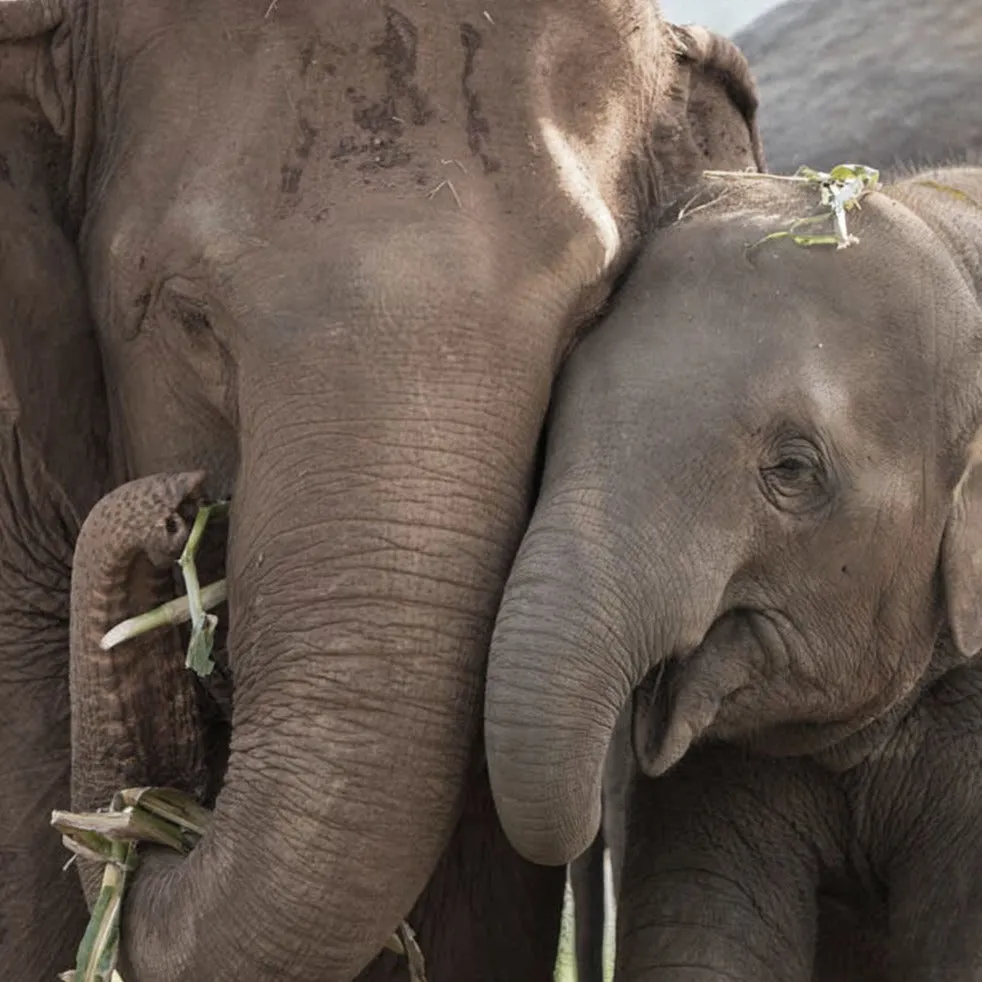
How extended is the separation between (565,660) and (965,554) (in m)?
0.60

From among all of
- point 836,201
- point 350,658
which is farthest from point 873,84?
point 350,658

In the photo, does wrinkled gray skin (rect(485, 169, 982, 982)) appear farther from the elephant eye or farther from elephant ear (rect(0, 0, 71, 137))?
elephant ear (rect(0, 0, 71, 137))

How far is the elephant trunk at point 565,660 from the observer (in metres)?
2.62

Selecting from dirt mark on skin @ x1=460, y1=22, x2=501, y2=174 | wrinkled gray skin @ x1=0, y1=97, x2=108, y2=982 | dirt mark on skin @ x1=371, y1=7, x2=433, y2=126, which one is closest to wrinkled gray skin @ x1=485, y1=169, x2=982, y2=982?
dirt mark on skin @ x1=460, y1=22, x2=501, y2=174

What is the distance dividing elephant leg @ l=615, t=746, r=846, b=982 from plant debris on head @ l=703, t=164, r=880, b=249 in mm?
723

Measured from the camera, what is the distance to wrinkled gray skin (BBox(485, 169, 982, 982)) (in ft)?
8.77

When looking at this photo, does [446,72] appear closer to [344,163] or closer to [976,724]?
[344,163]

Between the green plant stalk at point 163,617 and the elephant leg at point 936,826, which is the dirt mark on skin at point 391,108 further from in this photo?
the elephant leg at point 936,826

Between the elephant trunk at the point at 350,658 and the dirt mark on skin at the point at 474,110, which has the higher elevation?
the dirt mark on skin at the point at 474,110

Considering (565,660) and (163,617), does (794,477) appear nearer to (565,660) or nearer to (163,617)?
(565,660)

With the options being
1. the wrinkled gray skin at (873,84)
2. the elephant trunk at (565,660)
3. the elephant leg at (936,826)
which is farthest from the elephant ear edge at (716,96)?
the wrinkled gray skin at (873,84)

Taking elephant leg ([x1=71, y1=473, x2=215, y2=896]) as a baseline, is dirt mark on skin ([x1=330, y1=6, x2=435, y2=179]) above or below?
above

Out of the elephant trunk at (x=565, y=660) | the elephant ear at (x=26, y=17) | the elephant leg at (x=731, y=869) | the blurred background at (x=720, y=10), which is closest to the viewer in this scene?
the elephant trunk at (x=565, y=660)

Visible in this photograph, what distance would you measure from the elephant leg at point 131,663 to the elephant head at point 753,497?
1.41ft
